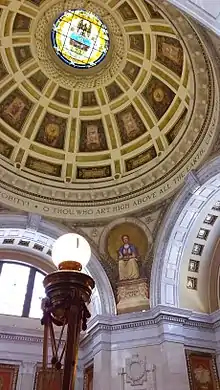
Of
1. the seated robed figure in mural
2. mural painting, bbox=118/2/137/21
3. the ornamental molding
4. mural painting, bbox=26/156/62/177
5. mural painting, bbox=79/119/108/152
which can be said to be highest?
mural painting, bbox=118/2/137/21

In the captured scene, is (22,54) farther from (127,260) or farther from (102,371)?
(102,371)

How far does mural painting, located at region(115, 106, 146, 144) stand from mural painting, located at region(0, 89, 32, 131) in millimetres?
3531

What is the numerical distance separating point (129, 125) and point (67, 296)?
13313mm

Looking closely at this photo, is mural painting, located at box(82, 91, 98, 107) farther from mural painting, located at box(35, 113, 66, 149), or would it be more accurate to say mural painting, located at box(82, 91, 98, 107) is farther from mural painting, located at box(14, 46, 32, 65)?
mural painting, located at box(14, 46, 32, 65)

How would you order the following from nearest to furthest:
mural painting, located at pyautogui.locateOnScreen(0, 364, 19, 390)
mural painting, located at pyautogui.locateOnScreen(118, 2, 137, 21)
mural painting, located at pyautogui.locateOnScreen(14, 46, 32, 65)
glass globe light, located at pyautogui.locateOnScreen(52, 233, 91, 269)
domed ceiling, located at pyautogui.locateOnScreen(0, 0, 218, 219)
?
1. glass globe light, located at pyautogui.locateOnScreen(52, 233, 91, 269)
2. mural painting, located at pyautogui.locateOnScreen(0, 364, 19, 390)
3. mural painting, located at pyautogui.locateOnScreen(118, 2, 137, 21)
4. domed ceiling, located at pyautogui.locateOnScreen(0, 0, 218, 219)
5. mural painting, located at pyautogui.locateOnScreen(14, 46, 32, 65)

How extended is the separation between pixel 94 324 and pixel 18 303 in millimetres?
3211

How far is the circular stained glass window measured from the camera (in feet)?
52.1

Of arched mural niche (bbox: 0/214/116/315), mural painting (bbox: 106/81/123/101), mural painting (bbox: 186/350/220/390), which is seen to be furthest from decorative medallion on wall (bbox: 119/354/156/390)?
mural painting (bbox: 106/81/123/101)

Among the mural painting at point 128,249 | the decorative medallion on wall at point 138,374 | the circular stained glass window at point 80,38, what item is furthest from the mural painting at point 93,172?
the decorative medallion on wall at point 138,374

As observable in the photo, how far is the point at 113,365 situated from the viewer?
1312cm

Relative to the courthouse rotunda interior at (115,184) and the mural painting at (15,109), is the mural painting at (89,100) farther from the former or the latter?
the mural painting at (15,109)

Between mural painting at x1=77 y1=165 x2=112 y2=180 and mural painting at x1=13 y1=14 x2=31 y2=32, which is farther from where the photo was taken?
mural painting at x1=77 y1=165 x2=112 y2=180

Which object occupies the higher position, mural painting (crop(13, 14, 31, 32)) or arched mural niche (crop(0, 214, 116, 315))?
mural painting (crop(13, 14, 31, 32))

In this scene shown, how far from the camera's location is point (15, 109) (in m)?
16.2
